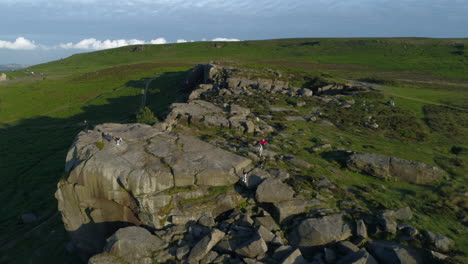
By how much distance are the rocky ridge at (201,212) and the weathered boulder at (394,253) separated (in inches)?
1.8

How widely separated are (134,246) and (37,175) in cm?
3104

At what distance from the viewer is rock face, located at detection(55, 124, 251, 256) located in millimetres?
15852

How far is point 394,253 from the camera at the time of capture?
12266 millimetres

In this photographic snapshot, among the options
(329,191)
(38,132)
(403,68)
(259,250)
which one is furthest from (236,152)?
(403,68)

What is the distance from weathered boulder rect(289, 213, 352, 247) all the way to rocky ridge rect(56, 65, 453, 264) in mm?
51

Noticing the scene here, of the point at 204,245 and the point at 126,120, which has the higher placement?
the point at 126,120

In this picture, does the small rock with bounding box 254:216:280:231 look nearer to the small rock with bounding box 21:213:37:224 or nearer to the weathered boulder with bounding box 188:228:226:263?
the weathered boulder with bounding box 188:228:226:263

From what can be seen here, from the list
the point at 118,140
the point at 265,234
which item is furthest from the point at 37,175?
the point at 265,234

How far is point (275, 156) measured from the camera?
20.8m

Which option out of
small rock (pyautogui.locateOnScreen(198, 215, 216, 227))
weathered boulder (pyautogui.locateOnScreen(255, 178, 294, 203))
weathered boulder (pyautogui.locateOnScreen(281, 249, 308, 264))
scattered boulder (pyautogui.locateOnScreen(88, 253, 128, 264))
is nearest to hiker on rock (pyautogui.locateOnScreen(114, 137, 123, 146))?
scattered boulder (pyautogui.locateOnScreen(88, 253, 128, 264))

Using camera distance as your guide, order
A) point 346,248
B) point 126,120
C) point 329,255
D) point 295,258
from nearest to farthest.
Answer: point 295,258
point 329,255
point 346,248
point 126,120

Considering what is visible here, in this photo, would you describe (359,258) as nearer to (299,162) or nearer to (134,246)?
(299,162)

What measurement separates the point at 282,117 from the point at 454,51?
158182mm

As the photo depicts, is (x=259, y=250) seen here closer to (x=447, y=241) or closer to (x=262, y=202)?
(x=262, y=202)
